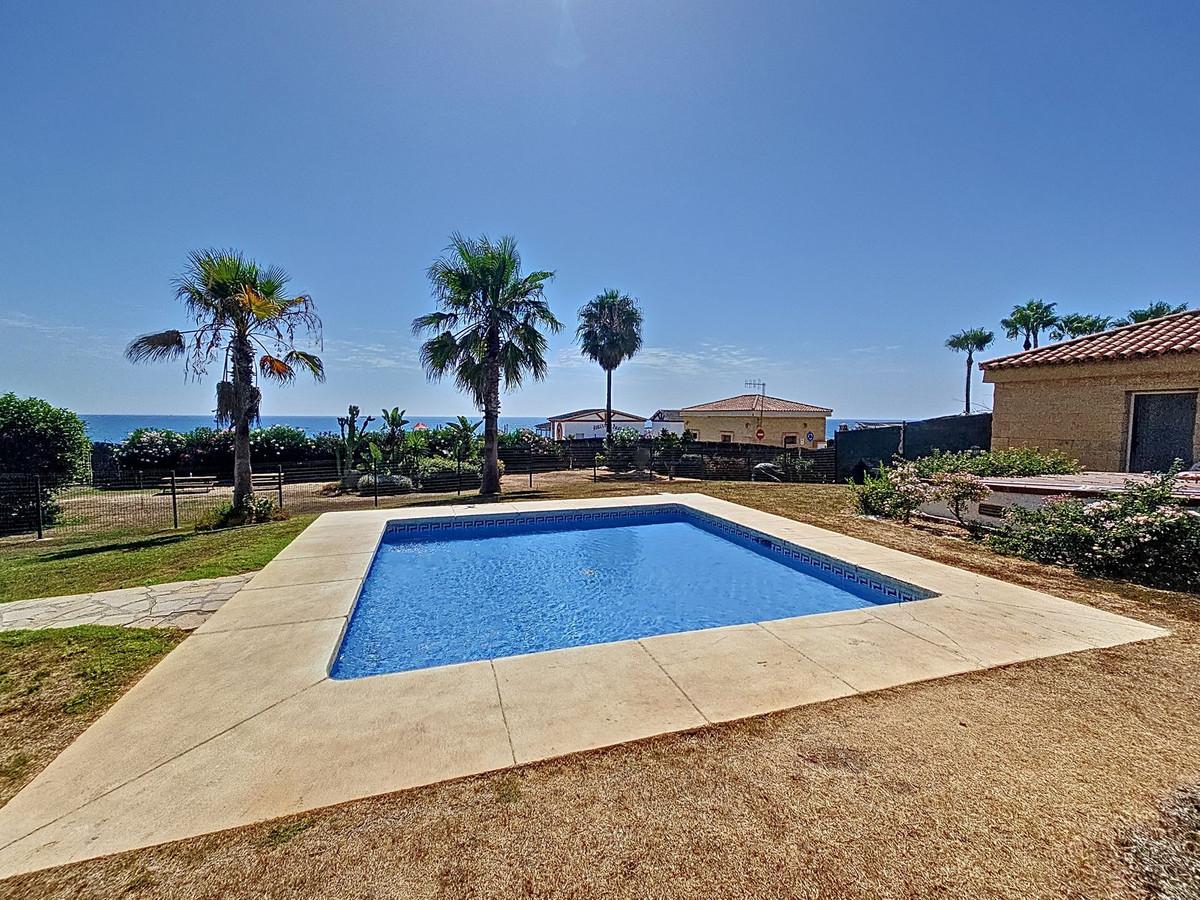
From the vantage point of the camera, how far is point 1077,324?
32.3 m

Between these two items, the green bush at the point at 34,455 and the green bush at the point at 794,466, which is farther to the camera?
the green bush at the point at 794,466

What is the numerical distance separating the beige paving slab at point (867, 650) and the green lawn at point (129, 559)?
6909 mm

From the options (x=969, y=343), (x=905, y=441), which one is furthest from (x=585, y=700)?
(x=969, y=343)

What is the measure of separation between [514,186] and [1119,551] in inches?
611

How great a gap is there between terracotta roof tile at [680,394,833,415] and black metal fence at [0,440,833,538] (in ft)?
40.7

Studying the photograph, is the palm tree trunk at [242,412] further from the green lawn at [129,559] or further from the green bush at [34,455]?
the green bush at [34,455]

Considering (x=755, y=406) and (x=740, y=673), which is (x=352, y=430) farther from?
(x=755, y=406)

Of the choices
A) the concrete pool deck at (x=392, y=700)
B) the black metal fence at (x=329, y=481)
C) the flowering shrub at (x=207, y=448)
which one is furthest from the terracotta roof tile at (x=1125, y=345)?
the flowering shrub at (x=207, y=448)

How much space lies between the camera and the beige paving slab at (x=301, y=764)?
2.26m

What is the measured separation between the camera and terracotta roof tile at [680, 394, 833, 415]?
33188mm

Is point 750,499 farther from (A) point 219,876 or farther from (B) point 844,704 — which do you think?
(A) point 219,876

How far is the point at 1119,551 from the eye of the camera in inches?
240

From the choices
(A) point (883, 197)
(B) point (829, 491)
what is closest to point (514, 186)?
(A) point (883, 197)

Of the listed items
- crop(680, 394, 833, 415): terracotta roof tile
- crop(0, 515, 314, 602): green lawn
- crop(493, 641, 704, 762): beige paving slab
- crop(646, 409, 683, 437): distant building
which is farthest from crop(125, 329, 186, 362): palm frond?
crop(646, 409, 683, 437): distant building
